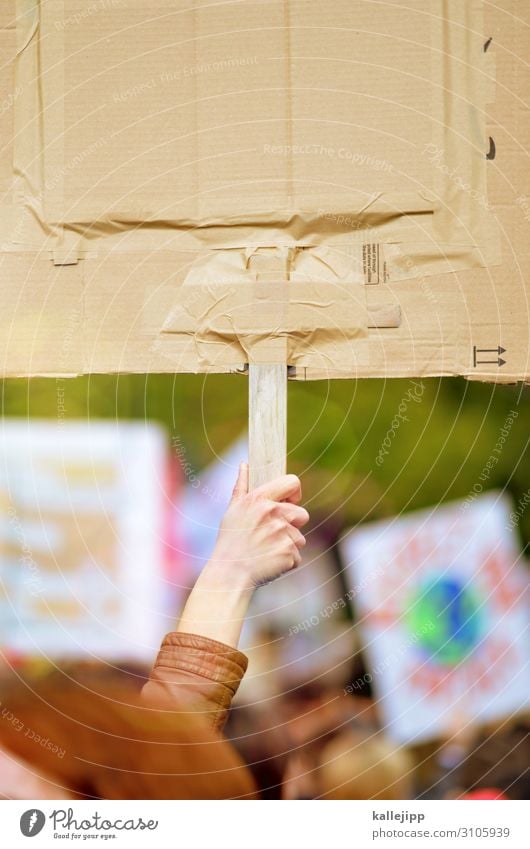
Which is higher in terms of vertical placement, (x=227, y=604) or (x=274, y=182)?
(x=274, y=182)

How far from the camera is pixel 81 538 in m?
0.91

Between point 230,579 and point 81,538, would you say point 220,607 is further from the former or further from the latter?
point 81,538

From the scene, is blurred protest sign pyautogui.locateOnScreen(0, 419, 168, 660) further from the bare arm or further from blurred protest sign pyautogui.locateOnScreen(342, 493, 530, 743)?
blurred protest sign pyautogui.locateOnScreen(342, 493, 530, 743)

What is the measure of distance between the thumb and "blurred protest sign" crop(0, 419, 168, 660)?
88 mm

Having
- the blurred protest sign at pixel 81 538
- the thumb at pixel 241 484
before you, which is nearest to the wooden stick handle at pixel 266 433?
the thumb at pixel 241 484

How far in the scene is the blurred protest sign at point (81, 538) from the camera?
89 cm

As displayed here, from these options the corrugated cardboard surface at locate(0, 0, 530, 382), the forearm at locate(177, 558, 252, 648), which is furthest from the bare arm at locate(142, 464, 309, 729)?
the corrugated cardboard surface at locate(0, 0, 530, 382)

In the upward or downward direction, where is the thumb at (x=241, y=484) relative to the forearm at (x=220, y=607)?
upward

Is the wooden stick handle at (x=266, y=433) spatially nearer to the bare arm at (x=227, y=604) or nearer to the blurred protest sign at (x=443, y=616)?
the bare arm at (x=227, y=604)

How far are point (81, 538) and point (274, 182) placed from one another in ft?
1.35

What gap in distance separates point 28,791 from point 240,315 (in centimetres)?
52

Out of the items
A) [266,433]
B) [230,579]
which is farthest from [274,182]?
[230,579]

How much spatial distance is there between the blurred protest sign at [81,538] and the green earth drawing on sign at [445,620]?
0.86 ft

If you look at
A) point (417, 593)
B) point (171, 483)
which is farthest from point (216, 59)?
point (417, 593)
